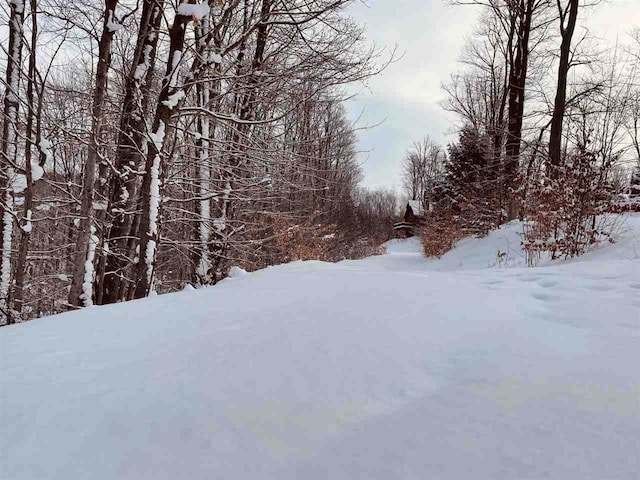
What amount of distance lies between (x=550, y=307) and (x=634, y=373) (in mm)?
796

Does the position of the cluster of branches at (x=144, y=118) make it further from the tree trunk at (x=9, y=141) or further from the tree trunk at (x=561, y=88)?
the tree trunk at (x=561, y=88)

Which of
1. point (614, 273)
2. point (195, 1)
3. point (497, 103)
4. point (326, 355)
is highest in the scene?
point (497, 103)

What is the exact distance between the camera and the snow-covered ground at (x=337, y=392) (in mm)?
839

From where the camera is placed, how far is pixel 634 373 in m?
1.12

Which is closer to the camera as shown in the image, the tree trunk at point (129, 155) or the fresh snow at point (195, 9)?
the fresh snow at point (195, 9)

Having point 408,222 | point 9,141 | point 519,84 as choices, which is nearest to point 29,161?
point 9,141

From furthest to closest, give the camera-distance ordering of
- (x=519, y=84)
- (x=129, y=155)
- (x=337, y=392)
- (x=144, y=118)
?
(x=519, y=84), (x=129, y=155), (x=144, y=118), (x=337, y=392)

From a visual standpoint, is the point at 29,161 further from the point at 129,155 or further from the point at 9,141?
the point at 129,155

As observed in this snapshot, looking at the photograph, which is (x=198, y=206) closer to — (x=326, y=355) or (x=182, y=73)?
(x=182, y=73)

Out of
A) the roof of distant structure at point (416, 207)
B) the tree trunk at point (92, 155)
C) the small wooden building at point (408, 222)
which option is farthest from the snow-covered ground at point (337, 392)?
the roof of distant structure at point (416, 207)

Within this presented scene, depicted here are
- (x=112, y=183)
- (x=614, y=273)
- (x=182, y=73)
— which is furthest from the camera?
(x=182, y=73)

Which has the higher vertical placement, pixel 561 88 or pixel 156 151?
pixel 561 88

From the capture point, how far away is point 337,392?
1.11m

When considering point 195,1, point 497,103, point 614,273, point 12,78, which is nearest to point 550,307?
point 614,273
